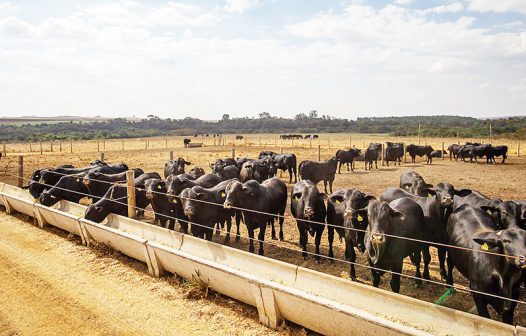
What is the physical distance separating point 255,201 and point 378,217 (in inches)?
148

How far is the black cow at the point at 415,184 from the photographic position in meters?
10.1

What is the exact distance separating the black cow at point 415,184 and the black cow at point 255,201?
3.48 meters

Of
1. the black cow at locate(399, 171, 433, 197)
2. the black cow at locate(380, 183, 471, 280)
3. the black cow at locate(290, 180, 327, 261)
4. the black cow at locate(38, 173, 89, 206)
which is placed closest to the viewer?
the black cow at locate(380, 183, 471, 280)

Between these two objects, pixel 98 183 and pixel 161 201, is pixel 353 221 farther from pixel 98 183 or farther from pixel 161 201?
pixel 98 183

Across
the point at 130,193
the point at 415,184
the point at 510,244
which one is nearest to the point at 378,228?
the point at 510,244

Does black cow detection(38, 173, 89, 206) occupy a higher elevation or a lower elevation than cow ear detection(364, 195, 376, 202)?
lower

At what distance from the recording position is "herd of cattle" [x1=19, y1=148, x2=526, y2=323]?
523cm

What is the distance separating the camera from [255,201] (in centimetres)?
945

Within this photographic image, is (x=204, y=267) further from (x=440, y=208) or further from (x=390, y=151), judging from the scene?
(x=390, y=151)

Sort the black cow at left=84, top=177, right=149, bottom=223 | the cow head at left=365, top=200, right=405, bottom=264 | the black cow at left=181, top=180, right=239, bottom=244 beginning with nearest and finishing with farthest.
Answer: the cow head at left=365, top=200, right=405, bottom=264 → the black cow at left=181, top=180, right=239, bottom=244 → the black cow at left=84, top=177, right=149, bottom=223

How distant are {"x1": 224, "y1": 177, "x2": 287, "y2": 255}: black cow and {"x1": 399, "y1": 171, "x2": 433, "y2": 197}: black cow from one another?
11.4 ft

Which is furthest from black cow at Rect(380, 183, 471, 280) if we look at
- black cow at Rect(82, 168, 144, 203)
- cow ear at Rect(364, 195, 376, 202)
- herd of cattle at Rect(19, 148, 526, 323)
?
black cow at Rect(82, 168, 144, 203)

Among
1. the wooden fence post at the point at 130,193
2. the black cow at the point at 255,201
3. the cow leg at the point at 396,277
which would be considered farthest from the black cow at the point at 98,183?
the cow leg at the point at 396,277

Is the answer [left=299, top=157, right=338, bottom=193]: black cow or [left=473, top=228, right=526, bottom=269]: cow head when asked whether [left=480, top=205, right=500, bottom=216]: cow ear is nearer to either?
[left=473, top=228, right=526, bottom=269]: cow head
